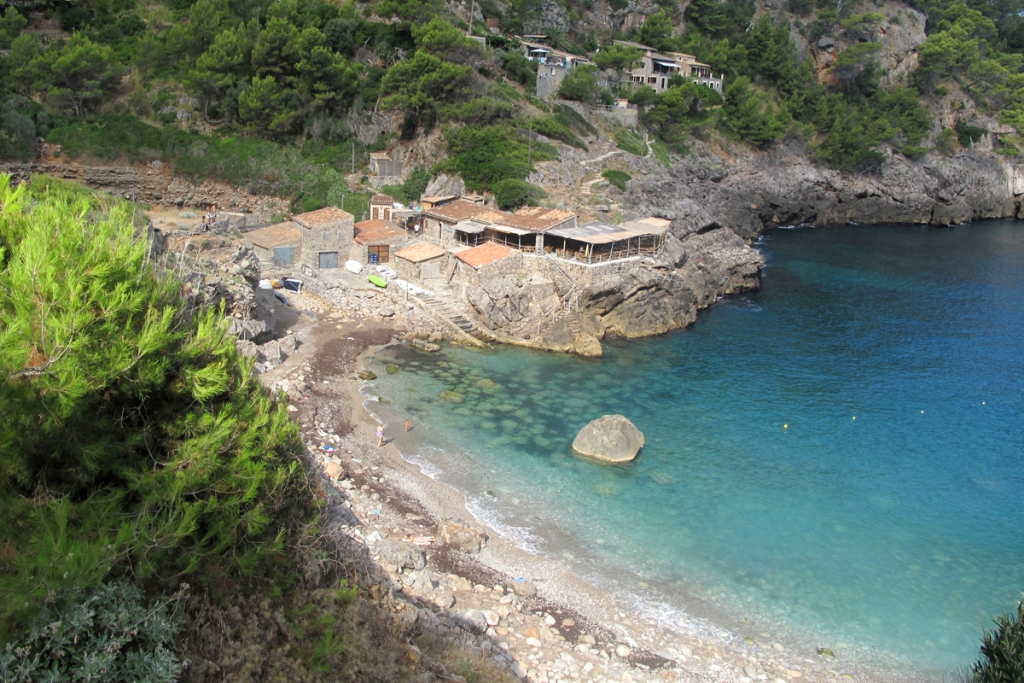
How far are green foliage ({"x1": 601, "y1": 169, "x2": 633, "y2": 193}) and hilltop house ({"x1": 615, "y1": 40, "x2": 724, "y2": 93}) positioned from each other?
2001cm

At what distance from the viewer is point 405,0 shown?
6053 cm

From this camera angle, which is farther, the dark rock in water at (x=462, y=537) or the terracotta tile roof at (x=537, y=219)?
the terracotta tile roof at (x=537, y=219)

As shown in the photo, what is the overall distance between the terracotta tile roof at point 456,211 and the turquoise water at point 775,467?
12141 millimetres

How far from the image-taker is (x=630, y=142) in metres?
62.5

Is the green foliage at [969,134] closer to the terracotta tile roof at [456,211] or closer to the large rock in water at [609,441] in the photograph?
the terracotta tile roof at [456,211]

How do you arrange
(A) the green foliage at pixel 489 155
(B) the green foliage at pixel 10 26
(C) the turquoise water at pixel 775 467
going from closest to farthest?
(C) the turquoise water at pixel 775 467
(A) the green foliage at pixel 489 155
(B) the green foliage at pixel 10 26

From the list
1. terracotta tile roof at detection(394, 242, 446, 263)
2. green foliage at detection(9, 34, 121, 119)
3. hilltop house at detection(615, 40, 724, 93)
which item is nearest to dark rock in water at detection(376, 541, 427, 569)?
terracotta tile roof at detection(394, 242, 446, 263)

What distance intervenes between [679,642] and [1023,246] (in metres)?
66.1

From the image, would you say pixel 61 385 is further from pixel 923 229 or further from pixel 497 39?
pixel 923 229

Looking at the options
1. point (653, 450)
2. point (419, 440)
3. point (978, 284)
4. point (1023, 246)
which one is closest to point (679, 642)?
point (653, 450)

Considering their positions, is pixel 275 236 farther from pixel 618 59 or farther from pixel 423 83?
pixel 618 59

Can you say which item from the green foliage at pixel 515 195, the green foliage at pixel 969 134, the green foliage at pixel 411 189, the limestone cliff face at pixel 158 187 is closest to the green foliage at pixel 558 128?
the green foliage at pixel 515 195

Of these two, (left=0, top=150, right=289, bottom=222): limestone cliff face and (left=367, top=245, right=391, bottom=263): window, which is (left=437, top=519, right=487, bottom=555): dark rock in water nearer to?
(left=367, top=245, right=391, bottom=263): window

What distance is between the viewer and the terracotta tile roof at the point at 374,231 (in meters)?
40.1
